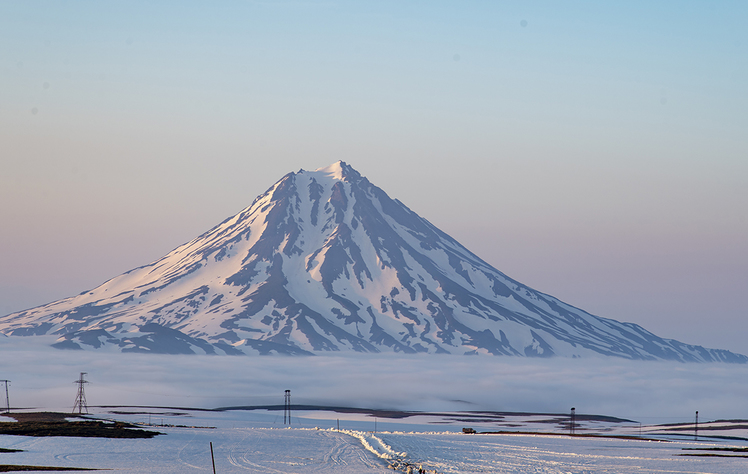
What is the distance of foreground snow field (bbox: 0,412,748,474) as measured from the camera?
60719 millimetres

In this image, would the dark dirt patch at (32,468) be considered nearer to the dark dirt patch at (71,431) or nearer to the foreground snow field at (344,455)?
the foreground snow field at (344,455)

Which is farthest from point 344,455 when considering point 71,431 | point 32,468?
point 71,431

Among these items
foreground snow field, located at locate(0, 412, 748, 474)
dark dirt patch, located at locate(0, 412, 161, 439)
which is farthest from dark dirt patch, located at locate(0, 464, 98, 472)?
dark dirt patch, located at locate(0, 412, 161, 439)

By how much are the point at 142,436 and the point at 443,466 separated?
116 feet

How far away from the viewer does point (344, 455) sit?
69.2 metres

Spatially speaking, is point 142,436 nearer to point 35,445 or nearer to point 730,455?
point 35,445

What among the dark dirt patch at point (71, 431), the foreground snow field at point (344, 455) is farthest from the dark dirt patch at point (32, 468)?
the dark dirt patch at point (71, 431)

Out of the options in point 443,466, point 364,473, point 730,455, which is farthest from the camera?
point 730,455

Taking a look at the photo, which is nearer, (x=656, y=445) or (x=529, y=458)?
(x=529, y=458)

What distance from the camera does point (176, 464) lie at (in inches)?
2436

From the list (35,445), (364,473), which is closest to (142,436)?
(35,445)

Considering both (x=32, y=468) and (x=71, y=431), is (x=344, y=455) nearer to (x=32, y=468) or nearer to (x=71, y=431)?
(x=32, y=468)

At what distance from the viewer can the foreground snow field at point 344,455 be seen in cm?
6072

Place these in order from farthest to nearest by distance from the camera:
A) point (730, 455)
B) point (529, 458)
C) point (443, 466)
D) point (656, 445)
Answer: point (656, 445), point (730, 455), point (529, 458), point (443, 466)
